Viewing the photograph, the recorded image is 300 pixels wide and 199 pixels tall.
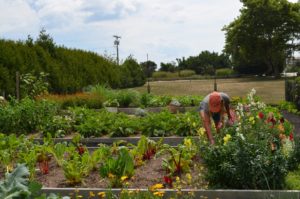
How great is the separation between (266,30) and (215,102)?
117ft

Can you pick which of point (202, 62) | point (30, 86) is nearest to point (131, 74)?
point (30, 86)

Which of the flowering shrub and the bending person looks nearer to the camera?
the flowering shrub

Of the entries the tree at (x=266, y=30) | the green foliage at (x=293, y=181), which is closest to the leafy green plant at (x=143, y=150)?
the green foliage at (x=293, y=181)

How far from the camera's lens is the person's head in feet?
23.3

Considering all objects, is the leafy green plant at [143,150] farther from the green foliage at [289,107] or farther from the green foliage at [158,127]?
the green foliage at [289,107]

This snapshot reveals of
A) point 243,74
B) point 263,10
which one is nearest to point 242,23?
point 263,10

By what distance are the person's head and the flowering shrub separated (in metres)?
0.98

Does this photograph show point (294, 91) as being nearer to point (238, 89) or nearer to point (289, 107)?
point (289, 107)

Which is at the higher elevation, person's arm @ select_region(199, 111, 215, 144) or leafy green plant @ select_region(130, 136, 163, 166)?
person's arm @ select_region(199, 111, 215, 144)

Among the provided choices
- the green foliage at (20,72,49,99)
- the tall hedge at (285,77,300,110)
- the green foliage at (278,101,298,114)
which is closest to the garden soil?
the green foliage at (20,72,49,99)

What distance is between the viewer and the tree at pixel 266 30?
40.8 meters

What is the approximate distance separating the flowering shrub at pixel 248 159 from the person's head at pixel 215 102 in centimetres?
98

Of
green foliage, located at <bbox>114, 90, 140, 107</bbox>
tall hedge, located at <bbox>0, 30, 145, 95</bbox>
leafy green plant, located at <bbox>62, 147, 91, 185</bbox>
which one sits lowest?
leafy green plant, located at <bbox>62, 147, 91, 185</bbox>

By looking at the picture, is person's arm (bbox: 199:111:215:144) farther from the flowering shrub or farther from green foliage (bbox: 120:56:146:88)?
green foliage (bbox: 120:56:146:88)
